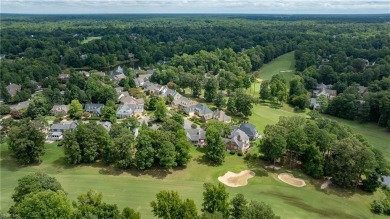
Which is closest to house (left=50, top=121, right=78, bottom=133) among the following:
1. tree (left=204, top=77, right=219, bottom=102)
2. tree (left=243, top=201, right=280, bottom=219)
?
tree (left=204, top=77, right=219, bottom=102)

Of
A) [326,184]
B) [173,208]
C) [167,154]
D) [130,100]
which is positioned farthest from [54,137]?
[326,184]

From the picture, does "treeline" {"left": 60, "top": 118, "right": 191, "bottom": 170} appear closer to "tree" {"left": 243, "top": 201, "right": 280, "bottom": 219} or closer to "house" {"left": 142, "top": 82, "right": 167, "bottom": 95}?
"tree" {"left": 243, "top": 201, "right": 280, "bottom": 219}

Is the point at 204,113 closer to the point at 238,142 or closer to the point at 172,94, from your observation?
the point at 172,94

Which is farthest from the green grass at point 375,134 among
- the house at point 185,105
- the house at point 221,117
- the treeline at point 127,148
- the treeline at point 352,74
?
the treeline at point 127,148

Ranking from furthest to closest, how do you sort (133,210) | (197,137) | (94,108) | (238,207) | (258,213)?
(94,108) < (197,137) < (238,207) < (133,210) < (258,213)

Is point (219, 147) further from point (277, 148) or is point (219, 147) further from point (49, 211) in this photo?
point (49, 211)

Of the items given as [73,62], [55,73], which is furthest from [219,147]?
[73,62]
